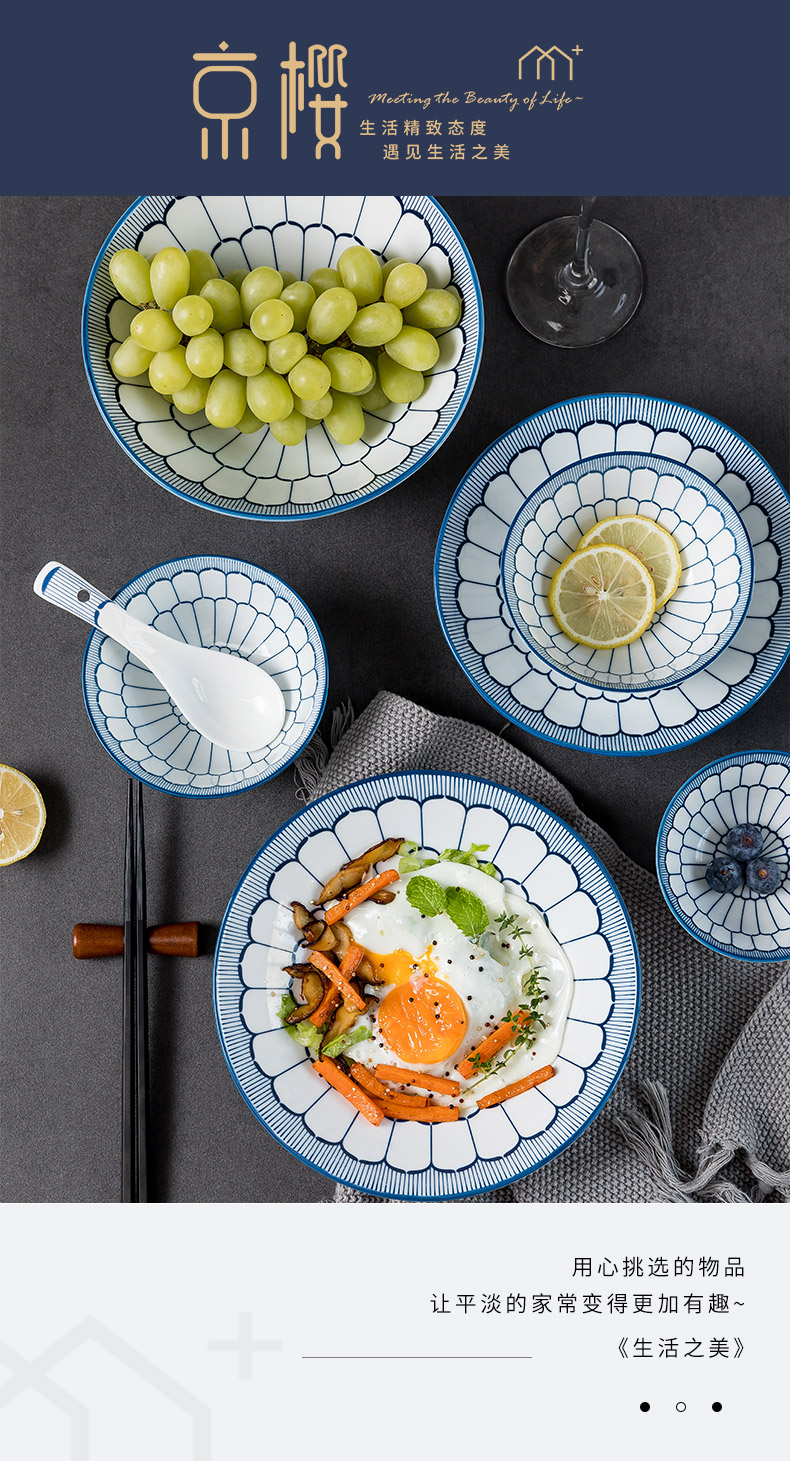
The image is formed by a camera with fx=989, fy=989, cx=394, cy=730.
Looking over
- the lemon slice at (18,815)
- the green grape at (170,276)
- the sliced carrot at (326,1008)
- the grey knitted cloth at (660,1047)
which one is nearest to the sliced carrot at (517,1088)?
the grey knitted cloth at (660,1047)

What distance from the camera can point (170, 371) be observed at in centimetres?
125

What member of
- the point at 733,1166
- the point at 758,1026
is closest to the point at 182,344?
the point at 758,1026

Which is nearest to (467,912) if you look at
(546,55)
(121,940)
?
(121,940)

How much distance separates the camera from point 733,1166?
1.38 meters

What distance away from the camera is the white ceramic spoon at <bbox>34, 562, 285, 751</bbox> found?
51.9 inches

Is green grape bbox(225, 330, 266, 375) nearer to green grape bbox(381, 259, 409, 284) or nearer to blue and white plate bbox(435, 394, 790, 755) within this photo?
green grape bbox(381, 259, 409, 284)

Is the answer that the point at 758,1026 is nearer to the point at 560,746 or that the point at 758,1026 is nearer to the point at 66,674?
the point at 560,746

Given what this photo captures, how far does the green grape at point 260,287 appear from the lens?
125 centimetres

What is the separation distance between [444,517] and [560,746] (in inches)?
14.6

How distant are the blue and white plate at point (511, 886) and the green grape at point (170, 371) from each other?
1.87 ft

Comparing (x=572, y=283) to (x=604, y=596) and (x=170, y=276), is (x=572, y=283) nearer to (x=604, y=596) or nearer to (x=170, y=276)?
(x=604, y=596)

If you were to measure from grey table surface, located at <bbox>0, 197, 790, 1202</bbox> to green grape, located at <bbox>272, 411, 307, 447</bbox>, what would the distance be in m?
0.18
